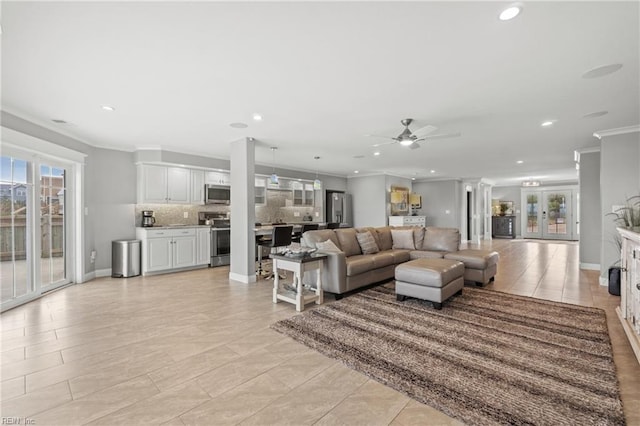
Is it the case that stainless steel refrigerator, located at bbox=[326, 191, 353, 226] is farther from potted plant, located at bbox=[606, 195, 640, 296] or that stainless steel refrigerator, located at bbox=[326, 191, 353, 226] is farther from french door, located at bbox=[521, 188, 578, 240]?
french door, located at bbox=[521, 188, 578, 240]

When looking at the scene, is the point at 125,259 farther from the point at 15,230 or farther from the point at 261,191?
the point at 261,191

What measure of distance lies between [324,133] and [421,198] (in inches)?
331

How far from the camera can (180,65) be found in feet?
8.63

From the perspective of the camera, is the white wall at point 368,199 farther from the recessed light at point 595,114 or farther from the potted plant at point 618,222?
the recessed light at point 595,114

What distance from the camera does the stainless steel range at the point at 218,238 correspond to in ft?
21.8

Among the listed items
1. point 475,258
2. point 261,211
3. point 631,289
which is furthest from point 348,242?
point 261,211

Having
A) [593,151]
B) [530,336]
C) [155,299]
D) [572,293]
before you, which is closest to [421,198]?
[593,151]

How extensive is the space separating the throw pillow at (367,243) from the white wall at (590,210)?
→ 4636mm

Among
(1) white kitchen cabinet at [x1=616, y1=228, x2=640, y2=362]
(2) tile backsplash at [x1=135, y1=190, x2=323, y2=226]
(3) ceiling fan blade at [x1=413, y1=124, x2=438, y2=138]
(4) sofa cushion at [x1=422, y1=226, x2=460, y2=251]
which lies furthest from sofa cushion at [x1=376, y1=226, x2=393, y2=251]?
(2) tile backsplash at [x1=135, y1=190, x2=323, y2=226]

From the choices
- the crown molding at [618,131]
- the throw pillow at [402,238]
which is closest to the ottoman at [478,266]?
the throw pillow at [402,238]

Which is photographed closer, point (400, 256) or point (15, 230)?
point (15, 230)

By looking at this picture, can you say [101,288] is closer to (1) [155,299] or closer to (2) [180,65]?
(1) [155,299]

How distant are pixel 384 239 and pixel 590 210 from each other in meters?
4.42

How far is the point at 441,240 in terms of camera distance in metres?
5.59
